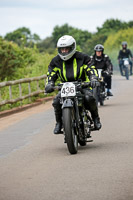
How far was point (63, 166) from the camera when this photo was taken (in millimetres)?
9156

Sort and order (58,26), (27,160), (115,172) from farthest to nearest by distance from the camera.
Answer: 1. (58,26)
2. (27,160)
3. (115,172)

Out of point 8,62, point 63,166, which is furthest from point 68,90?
point 8,62

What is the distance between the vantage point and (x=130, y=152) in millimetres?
10219

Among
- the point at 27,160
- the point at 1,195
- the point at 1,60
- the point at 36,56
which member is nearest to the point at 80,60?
the point at 27,160

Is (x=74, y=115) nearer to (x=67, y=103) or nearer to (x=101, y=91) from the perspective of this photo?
(x=67, y=103)

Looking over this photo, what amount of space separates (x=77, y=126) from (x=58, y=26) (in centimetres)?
15280

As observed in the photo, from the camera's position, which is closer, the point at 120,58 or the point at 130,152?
the point at 130,152

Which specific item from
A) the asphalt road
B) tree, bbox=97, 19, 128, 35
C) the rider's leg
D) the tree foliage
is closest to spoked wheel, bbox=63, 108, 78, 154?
the asphalt road

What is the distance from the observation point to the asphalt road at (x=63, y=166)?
730 cm

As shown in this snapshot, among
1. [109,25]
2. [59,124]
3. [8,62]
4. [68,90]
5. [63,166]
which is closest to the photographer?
[63,166]

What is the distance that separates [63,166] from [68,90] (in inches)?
62.4

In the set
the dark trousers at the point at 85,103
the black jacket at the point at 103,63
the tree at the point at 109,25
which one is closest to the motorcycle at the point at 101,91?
the black jacket at the point at 103,63

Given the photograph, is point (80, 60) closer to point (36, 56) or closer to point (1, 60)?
point (1, 60)

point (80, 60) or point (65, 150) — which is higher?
point (80, 60)
